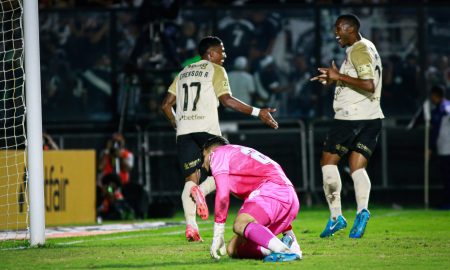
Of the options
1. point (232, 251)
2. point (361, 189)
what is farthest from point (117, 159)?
point (232, 251)

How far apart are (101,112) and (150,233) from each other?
285 inches

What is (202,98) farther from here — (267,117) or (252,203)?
(252,203)

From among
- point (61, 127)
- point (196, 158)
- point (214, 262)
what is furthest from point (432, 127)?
point (214, 262)

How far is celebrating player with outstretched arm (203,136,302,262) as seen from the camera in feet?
29.8

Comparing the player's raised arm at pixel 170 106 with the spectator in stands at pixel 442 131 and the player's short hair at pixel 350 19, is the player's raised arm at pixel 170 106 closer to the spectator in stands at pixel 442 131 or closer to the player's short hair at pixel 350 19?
the player's short hair at pixel 350 19

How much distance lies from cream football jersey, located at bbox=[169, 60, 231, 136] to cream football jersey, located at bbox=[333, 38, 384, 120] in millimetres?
1341

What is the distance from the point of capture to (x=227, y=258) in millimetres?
9609

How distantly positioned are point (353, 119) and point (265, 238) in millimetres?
3587

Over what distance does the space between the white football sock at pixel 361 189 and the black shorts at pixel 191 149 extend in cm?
174

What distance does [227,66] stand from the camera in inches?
827

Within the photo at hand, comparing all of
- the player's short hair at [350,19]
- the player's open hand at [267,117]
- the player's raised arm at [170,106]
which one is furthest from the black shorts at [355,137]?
the player's raised arm at [170,106]

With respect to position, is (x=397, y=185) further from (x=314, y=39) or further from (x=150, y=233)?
(x=150, y=233)

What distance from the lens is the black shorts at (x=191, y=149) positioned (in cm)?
1237

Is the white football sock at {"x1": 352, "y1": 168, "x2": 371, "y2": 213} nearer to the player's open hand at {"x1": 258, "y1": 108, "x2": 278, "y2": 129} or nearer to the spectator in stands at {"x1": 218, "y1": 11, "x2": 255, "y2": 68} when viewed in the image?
the player's open hand at {"x1": 258, "y1": 108, "x2": 278, "y2": 129}
